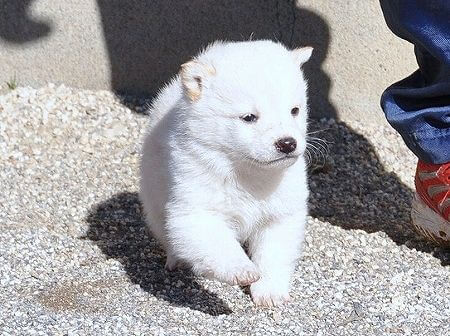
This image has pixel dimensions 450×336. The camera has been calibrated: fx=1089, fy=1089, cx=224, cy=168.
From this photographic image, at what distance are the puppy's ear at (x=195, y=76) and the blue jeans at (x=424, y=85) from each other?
2.90 ft

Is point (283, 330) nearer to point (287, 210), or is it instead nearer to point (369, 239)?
point (287, 210)

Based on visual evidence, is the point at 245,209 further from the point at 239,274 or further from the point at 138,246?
the point at 138,246

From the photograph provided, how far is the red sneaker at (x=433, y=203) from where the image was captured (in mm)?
4516

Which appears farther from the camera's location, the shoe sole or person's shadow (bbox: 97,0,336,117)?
person's shadow (bbox: 97,0,336,117)

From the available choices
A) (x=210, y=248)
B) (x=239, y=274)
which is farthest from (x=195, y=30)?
(x=239, y=274)

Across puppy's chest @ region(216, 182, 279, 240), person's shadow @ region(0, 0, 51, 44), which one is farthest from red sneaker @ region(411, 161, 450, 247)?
person's shadow @ region(0, 0, 51, 44)

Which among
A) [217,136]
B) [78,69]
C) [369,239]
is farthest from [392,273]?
[78,69]

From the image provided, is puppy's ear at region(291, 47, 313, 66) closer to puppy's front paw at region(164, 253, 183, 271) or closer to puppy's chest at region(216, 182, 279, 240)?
puppy's chest at region(216, 182, 279, 240)

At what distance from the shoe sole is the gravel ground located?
0.23 ft

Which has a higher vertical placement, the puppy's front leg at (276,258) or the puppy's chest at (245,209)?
the puppy's chest at (245,209)

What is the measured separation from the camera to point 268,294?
159 inches

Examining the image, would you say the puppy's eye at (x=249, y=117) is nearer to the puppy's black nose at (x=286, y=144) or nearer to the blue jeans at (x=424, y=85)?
the puppy's black nose at (x=286, y=144)

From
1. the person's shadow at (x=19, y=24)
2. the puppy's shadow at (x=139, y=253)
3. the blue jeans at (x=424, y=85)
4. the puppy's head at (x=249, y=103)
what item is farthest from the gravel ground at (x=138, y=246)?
the puppy's head at (x=249, y=103)

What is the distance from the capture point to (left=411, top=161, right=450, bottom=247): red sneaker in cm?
452
